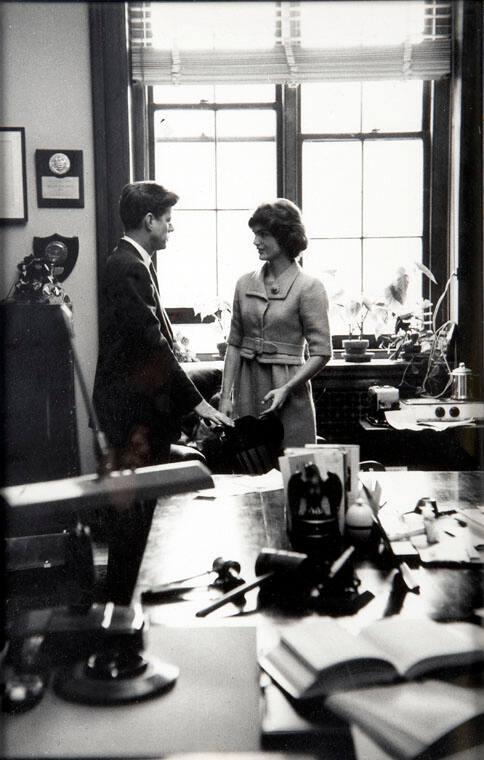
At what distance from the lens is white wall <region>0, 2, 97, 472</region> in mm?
3945

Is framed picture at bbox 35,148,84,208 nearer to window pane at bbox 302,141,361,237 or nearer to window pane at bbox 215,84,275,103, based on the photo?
window pane at bbox 215,84,275,103

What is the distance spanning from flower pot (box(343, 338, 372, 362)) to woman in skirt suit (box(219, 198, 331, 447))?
916 mm

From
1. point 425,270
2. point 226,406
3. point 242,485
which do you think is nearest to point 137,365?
point 226,406

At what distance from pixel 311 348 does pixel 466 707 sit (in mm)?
2237

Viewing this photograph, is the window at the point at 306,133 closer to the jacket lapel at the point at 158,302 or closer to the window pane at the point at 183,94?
the window pane at the point at 183,94

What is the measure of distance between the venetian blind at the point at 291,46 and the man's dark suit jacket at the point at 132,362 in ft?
5.70

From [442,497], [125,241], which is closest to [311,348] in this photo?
[125,241]

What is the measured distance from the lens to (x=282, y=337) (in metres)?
3.17

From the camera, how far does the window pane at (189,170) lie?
14.3 ft

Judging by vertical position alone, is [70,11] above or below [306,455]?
above

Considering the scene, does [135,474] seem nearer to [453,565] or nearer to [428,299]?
[453,565]

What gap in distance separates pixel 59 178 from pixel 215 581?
9.90 feet

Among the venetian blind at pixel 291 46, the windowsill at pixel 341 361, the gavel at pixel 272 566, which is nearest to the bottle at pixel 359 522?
the gavel at pixel 272 566

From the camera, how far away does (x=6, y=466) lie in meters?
3.55
